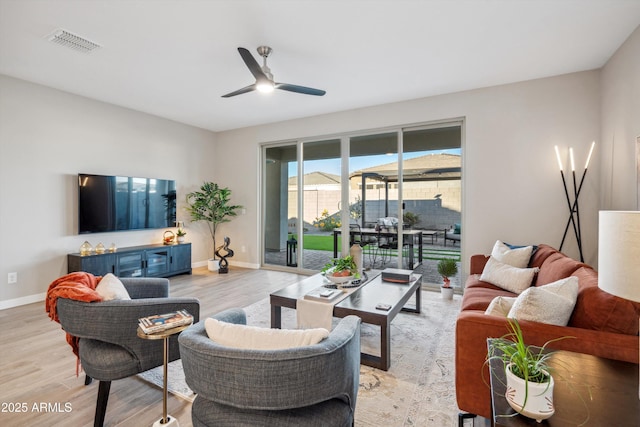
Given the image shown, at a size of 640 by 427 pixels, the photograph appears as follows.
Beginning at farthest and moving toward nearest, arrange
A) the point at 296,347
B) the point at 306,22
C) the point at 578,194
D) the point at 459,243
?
1. the point at 459,243
2. the point at 578,194
3. the point at 306,22
4. the point at 296,347

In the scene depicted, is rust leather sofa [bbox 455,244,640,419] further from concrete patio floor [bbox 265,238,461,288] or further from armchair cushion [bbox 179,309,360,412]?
concrete patio floor [bbox 265,238,461,288]

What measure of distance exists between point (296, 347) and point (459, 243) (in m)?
4.16

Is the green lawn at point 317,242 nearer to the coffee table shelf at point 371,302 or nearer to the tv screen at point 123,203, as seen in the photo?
the coffee table shelf at point 371,302

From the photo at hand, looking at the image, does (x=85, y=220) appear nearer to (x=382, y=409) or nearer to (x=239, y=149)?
(x=239, y=149)

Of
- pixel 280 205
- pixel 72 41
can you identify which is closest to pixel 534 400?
pixel 72 41

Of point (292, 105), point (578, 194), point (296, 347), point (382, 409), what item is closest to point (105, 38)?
point (292, 105)

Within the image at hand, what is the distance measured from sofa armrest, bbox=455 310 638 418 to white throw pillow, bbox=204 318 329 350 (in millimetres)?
889

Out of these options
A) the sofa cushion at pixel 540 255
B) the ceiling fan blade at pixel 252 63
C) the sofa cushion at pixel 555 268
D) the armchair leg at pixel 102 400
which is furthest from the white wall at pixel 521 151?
the armchair leg at pixel 102 400

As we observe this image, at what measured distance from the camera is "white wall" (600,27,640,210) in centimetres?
278

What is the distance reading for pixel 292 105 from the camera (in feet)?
16.0

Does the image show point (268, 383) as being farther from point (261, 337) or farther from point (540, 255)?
point (540, 255)

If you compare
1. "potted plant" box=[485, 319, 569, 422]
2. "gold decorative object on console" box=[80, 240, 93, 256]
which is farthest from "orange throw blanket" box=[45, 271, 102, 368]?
"gold decorative object on console" box=[80, 240, 93, 256]

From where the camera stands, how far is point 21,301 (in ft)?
12.6

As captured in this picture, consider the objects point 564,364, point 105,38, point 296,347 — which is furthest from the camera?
point 105,38
